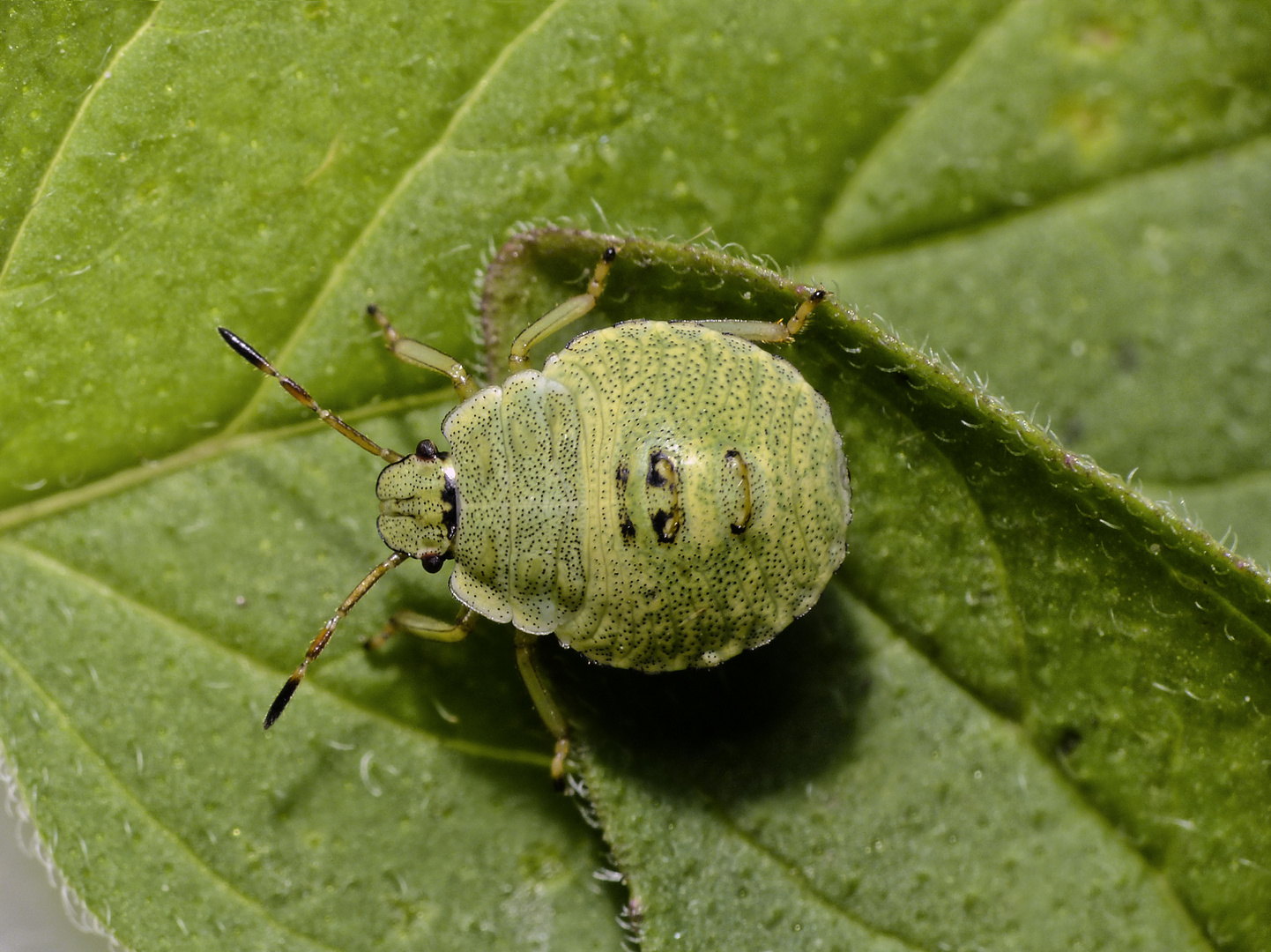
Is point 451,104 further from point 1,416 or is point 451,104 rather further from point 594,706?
point 594,706

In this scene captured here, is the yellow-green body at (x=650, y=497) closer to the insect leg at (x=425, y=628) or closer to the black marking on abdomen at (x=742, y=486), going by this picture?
the black marking on abdomen at (x=742, y=486)

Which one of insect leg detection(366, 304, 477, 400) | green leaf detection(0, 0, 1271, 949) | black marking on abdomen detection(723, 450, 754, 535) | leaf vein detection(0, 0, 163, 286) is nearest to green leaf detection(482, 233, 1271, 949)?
green leaf detection(0, 0, 1271, 949)

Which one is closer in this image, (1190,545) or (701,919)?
(1190,545)

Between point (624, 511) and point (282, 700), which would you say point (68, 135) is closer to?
point (282, 700)

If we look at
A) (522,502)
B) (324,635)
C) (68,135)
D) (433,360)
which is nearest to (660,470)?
(522,502)

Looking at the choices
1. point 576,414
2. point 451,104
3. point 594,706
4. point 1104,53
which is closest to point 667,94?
point 451,104

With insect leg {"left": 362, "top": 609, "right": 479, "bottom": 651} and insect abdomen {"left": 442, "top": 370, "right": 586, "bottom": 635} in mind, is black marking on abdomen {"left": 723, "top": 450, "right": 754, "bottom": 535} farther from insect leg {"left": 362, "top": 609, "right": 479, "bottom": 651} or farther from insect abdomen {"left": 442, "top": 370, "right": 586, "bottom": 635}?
Result: insect leg {"left": 362, "top": 609, "right": 479, "bottom": 651}
